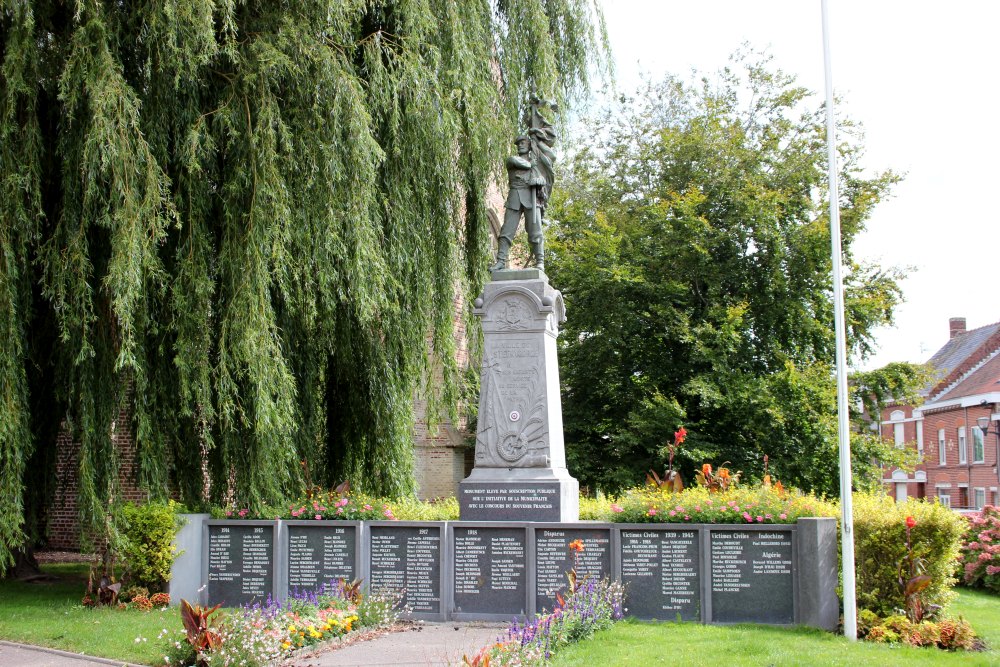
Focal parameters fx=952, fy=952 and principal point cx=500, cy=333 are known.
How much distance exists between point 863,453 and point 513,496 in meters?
12.1

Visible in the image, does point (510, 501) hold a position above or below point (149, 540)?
above

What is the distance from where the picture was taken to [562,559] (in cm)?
924

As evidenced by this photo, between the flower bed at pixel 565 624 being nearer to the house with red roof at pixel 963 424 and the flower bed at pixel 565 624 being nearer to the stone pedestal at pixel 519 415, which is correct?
the stone pedestal at pixel 519 415

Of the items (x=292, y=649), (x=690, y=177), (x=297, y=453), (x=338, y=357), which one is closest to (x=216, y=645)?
(x=292, y=649)

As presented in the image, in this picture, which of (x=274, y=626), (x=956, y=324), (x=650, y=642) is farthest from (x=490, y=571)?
(x=956, y=324)

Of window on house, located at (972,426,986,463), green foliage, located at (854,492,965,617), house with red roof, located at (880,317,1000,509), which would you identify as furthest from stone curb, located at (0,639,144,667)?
window on house, located at (972,426,986,463)

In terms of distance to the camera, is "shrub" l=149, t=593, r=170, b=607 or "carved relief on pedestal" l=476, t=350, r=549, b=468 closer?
"shrub" l=149, t=593, r=170, b=607

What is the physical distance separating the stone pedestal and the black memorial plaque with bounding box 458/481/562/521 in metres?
0.01

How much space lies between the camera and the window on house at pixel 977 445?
3591 centimetres

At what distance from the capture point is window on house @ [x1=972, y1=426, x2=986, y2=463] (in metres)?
35.9

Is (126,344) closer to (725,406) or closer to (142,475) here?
(142,475)

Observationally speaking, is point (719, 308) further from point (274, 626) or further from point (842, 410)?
point (274, 626)

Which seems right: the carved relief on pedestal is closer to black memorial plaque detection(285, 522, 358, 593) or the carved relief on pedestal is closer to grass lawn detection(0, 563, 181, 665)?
black memorial plaque detection(285, 522, 358, 593)

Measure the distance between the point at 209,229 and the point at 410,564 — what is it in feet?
14.1
